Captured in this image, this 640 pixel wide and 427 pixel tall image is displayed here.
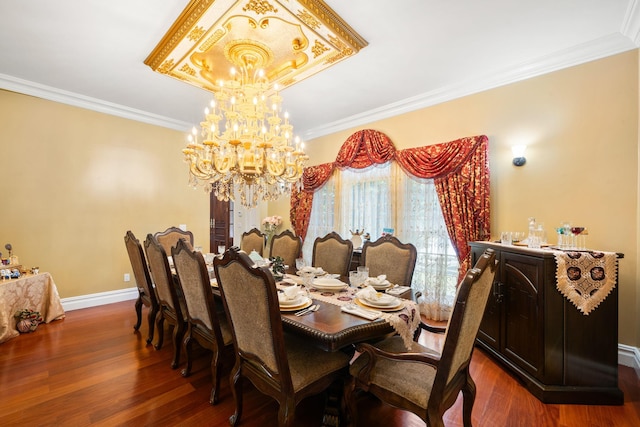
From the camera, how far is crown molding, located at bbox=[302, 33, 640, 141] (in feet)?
7.57

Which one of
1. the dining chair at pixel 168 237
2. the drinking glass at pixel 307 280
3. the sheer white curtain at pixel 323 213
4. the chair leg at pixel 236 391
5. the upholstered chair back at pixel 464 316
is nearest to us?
the upholstered chair back at pixel 464 316

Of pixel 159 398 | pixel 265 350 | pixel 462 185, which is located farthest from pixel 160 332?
pixel 462 185

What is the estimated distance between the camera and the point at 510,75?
279 centimetres

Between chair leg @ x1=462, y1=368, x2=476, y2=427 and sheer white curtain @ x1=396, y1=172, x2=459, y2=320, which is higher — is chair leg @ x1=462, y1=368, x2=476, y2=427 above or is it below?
below

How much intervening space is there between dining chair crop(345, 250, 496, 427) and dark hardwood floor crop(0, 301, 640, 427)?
454 millimetres

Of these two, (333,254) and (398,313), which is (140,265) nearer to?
(333,254)

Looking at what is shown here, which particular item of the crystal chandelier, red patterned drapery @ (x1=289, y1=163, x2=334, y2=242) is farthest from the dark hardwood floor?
red patterned drapery @ (x1=289, y1=163, x2=334, y2=242)

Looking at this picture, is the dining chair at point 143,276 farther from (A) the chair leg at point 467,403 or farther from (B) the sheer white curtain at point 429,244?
(B) the sheer white curtain at point 429,244

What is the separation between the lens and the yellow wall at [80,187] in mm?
3230

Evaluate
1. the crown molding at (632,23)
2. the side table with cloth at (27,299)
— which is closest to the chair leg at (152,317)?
the side table with cloth at (27,299)

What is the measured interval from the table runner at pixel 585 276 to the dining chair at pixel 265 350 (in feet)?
5.27

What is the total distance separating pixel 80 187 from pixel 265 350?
386 centimetres

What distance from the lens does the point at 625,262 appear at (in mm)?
2258

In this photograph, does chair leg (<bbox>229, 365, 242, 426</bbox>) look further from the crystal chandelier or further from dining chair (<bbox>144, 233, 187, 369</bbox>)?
the crystal chandelier
